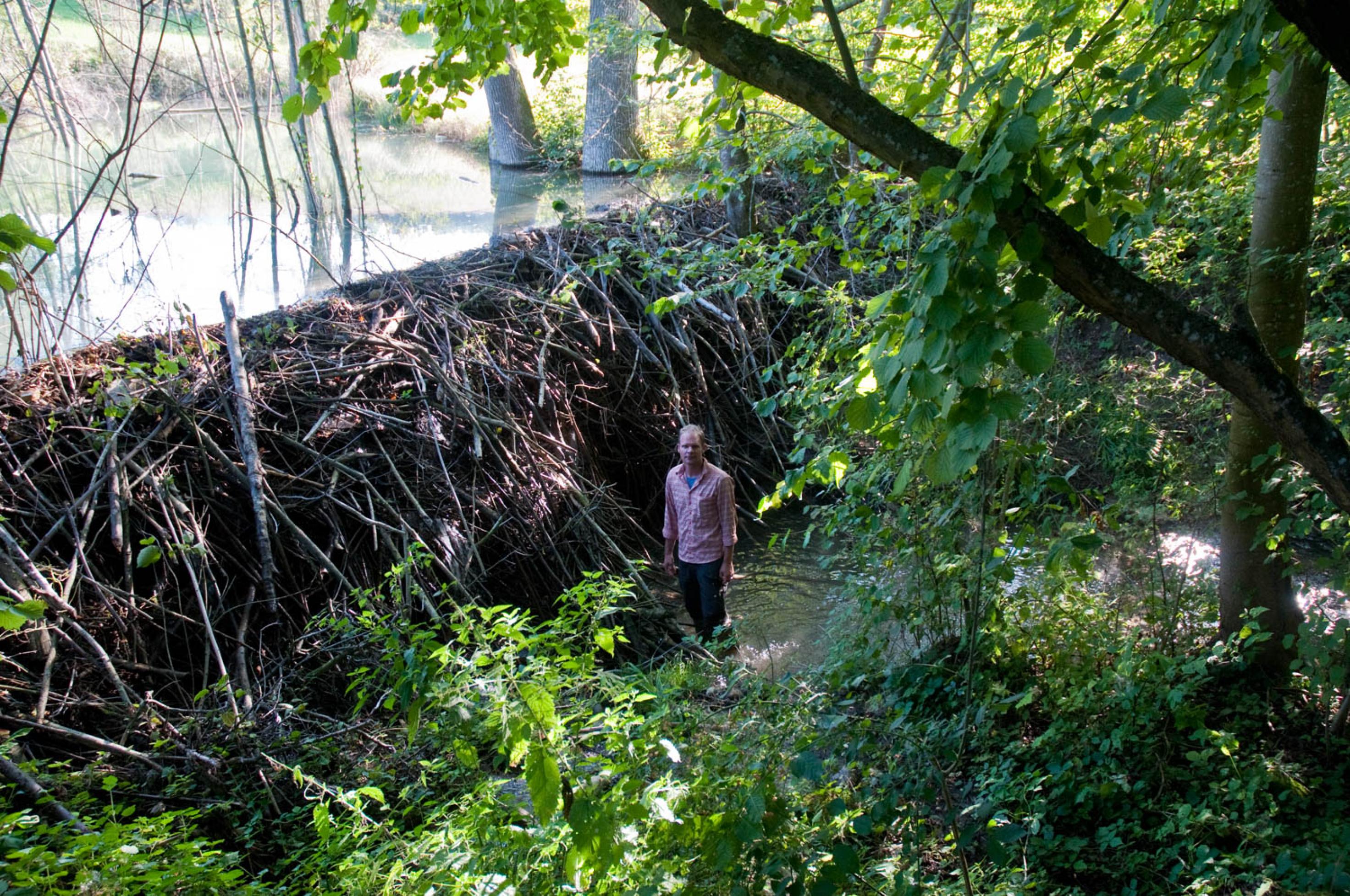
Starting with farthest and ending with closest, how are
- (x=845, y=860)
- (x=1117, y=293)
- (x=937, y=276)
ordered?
(x=1117, y=293), (x=845, y=860), (x=937, y=276)

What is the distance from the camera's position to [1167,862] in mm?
3305

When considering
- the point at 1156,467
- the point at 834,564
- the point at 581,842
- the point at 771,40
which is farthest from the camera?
the point at 834,564

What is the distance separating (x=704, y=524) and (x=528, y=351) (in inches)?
101

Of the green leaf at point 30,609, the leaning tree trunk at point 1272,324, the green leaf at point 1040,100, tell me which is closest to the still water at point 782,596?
the leaning tree trunk at point 1272,324

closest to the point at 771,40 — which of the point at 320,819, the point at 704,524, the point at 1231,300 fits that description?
the point at 320,819

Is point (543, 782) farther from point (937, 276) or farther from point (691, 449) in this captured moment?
point (691, 449)

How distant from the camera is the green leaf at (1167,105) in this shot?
1.90m

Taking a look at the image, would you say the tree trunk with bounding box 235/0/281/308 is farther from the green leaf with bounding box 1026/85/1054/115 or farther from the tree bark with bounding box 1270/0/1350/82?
the tree bark with bounding box 1270/0/1350/82

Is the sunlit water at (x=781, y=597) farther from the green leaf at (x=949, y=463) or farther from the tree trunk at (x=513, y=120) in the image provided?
the tree trunk at (x=513, y=120)

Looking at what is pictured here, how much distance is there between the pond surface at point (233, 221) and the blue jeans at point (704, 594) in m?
4.17

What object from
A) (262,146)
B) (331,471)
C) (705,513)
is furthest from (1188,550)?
(262,146)

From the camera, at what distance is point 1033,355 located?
1.79 metres

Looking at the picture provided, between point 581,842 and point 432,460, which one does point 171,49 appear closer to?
point 432,460

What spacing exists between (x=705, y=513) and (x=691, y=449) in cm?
49
